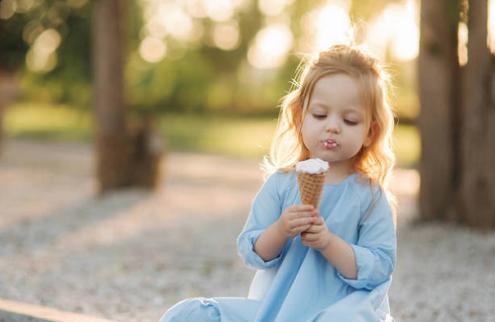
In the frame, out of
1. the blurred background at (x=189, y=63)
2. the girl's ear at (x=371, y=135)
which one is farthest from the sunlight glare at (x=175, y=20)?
the girl's ear at (x=371, y=135)

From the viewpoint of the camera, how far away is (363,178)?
8.98 feet

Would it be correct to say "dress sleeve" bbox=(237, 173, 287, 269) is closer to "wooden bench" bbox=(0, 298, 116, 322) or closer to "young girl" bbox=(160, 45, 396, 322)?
"young girl" bbox=(160, 45, 396, 322)

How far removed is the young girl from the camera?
8.52ft

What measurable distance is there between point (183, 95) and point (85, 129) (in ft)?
22.4

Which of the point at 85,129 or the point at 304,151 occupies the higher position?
the point at 304,151

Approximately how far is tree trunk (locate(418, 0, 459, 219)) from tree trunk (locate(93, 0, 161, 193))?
336cm

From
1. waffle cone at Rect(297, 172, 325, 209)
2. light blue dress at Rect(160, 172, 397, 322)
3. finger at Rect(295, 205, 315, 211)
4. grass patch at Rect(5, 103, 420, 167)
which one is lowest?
grass patch at Rect(5, 103, 420, 167)

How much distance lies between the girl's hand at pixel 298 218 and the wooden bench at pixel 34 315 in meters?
1.15

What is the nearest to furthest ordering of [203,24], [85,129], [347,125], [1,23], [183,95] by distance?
1. [347,125]
2. [1,23]
3. [85,129]
4. [183,95]
5. [203,24]

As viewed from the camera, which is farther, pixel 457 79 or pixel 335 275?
pixel 457 79

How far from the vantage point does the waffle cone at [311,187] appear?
2.42 metres

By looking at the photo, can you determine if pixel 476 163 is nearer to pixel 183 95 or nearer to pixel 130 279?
pixel 130 279

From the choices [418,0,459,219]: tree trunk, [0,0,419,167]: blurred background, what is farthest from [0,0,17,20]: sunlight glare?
[418,0,459,219]: tree trunk

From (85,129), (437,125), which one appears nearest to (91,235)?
(437,125)
